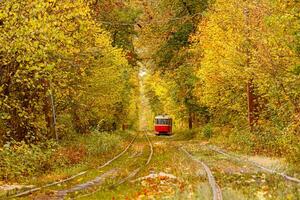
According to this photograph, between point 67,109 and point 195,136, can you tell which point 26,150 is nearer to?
point 67,109

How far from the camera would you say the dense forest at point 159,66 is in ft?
58.7

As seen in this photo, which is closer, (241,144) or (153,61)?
(241,144)

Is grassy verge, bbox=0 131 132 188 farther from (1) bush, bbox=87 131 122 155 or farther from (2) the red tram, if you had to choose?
(2) the red tram

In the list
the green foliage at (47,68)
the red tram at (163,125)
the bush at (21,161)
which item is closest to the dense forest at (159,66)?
the green foliage at (47,68)

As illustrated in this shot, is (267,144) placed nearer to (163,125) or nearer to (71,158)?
(71,158)

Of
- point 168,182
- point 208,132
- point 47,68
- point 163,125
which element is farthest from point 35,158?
point 163,125

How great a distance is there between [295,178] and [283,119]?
1052 centimetres

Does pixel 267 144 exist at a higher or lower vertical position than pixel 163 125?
lower

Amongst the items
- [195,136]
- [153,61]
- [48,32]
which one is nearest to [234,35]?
[48,32]

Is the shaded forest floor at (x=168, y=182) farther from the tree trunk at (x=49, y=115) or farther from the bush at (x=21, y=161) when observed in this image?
the tree trunk at (x=49, y=115)

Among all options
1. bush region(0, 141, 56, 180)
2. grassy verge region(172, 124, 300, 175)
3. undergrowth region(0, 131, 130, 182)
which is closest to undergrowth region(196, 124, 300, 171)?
grassy verge region(172, 124, 300, 175)

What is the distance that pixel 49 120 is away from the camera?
28.3 m

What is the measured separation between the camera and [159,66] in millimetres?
54531

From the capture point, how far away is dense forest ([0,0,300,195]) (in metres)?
Result: 17.9
